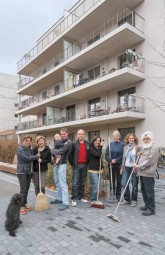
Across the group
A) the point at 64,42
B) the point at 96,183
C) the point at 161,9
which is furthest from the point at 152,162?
the point at 64,42

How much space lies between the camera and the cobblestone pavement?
11.1 feet

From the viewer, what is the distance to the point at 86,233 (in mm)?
3936

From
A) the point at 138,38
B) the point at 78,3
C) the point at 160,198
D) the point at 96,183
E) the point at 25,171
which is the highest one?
the point at 78,3

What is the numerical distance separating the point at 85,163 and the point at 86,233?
2.05 meters

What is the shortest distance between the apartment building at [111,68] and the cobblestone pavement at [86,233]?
8913mm

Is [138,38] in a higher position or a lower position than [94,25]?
lower

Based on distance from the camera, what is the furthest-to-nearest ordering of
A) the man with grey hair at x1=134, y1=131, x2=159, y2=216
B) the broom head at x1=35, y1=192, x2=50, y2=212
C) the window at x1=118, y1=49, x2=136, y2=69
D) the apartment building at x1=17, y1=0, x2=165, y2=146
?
the window at x1=118, y1=49, x2=136, y2=69 → the apartment building at x1=17, y1=0, x2=165, y2=146 → the broom head at x1=35, y1=192, x2=50, y2=212 → the man with grey hair at x1=134, y1=131, x2=159, y2=216

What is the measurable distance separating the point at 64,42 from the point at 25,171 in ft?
55.2

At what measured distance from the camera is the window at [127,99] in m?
13.9

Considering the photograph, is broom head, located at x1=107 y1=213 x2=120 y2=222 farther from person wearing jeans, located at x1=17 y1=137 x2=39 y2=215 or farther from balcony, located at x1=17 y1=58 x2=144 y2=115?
balcony, located at x1=17 y1=58 x2=144 y2=115

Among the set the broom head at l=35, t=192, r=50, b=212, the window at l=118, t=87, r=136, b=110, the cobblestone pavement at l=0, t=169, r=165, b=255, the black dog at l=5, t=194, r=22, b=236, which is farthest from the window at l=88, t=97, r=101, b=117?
the black dog at l=5, t=194, r=22, b=236

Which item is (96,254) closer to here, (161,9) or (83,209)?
(83,209)

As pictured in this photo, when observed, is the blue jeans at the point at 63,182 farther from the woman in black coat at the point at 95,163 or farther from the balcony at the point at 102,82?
the balcony at the point at 102,82

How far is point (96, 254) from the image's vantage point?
324 cm
